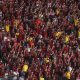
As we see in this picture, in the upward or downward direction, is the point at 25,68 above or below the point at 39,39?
below

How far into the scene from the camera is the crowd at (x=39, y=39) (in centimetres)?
1823

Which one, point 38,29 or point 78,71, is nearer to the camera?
point 78,71

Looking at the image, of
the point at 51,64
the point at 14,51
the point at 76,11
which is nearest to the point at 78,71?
the point at 51,64

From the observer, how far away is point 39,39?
19.8 meters

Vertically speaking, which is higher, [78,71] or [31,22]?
[31,22]

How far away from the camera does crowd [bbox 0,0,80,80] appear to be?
18.2 m

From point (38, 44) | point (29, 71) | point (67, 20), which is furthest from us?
point (67, 20)

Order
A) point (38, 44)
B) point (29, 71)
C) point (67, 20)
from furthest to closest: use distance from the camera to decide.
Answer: point (67, 20)
point (38, 44)
point (29, 71)

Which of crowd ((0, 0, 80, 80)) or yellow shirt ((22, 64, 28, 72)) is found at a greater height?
crowd ((0, 0, 80, 80))

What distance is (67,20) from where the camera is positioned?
21.3 meters

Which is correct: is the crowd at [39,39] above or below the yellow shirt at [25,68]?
above

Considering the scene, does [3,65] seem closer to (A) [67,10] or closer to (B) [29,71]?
(B) [29,71]

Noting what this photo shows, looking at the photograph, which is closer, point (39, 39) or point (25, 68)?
point (25, 68)

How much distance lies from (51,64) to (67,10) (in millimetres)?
4230
